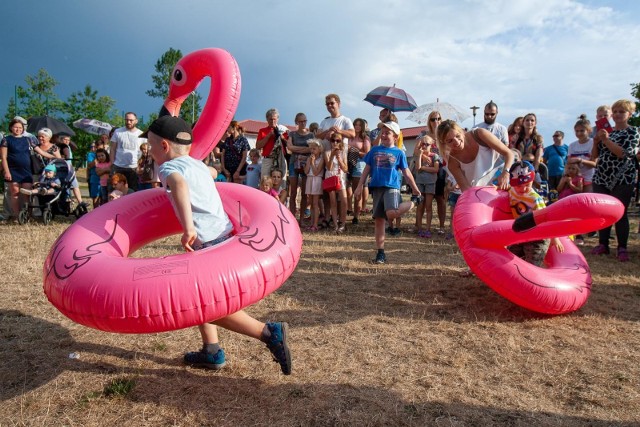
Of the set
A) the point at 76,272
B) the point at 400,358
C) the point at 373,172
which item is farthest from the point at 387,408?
the point at 373,172

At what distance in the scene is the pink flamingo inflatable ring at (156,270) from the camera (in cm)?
225

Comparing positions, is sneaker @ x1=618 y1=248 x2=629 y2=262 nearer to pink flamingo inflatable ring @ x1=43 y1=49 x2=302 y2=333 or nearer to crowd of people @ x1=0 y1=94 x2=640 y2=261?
crowd of people @ x1=0 y1=94 x2=640 y2=261

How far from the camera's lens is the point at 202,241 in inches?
109

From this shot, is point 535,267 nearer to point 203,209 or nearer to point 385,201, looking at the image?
point 385,201

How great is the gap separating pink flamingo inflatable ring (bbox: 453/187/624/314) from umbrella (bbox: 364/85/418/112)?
21.9 feet

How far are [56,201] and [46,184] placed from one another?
21.1 inches

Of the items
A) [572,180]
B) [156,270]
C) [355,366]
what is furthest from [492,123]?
[156,270]

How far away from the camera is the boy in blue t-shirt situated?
5664 mm

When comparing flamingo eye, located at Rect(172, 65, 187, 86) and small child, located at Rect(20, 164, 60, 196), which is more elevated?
flamingo eye, located at Rect(172, 65, 187, 86)

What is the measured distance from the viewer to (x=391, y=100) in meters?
10.6

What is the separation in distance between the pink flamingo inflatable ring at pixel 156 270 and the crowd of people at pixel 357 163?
10.1 ft

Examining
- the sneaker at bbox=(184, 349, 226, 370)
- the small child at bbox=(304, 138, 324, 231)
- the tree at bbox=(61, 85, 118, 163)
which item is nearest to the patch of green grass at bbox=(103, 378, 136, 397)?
the sneaker at bbox=(184, 349, 226, 370)

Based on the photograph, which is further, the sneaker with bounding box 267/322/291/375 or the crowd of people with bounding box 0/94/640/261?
the crowd of people with bounding box 0/94/640/261

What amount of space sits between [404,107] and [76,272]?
916cm
